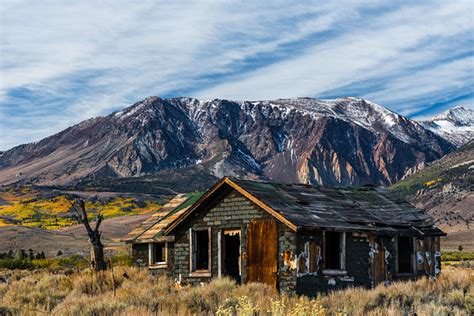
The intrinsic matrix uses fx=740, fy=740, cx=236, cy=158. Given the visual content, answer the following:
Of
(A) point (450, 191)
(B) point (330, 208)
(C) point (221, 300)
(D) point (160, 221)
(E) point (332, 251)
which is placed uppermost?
(A) point (450, 191)

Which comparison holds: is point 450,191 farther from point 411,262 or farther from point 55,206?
point 411,262

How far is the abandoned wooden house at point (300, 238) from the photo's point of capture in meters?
20.5

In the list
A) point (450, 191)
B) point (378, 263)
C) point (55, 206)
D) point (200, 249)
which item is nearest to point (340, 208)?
point (378, 263)

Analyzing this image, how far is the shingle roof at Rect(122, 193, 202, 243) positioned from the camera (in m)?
28.2

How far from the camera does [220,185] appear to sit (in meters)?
22.6

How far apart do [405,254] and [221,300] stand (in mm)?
12151

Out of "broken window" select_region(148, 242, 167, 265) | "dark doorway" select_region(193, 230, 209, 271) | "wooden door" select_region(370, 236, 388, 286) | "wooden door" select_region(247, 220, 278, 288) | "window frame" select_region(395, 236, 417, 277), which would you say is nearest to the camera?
"wooden door" select_region(247, 220, 278, 288)

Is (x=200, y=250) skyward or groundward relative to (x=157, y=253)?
skyward

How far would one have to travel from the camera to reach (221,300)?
15086 mm

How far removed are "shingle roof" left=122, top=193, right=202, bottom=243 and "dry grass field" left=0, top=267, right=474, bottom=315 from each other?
6.20 m

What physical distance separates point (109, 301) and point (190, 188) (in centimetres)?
16283

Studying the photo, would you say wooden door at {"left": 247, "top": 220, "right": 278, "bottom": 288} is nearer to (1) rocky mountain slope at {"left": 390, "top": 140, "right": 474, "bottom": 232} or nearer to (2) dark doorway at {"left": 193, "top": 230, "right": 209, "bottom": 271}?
(2) dark doorway at {"left": 193, "top": 230, "right": 209, "bottom": 271}

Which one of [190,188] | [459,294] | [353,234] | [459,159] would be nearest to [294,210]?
[353,234]

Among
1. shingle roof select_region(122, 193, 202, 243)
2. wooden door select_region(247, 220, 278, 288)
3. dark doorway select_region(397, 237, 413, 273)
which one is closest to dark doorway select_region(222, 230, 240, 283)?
shingle roof select_region(122, 193, 202, 243)
